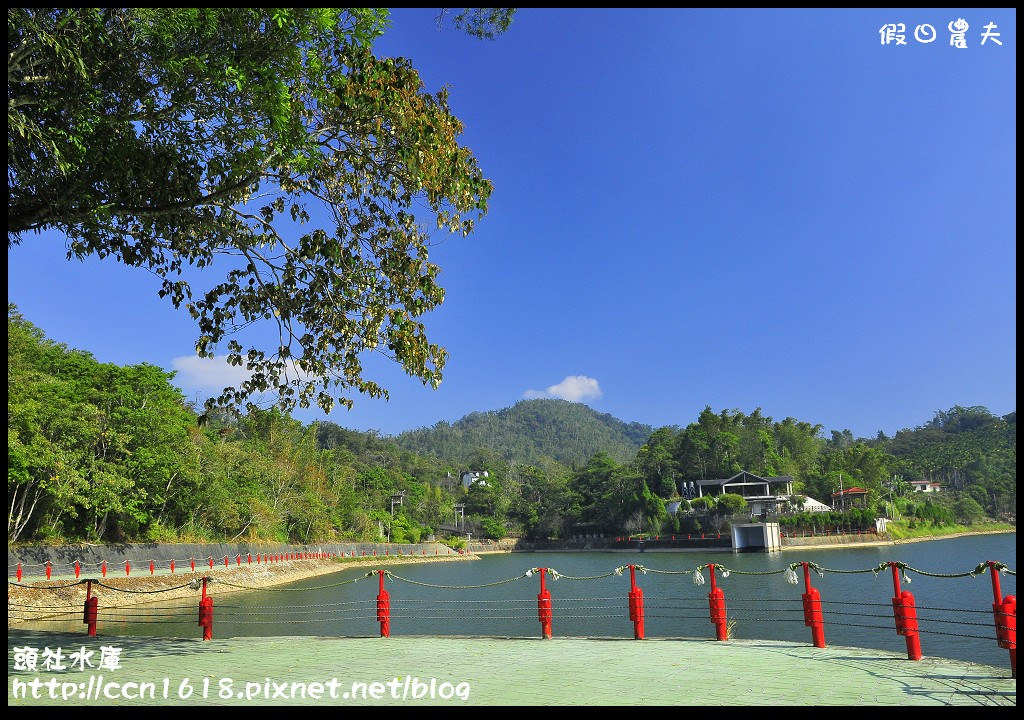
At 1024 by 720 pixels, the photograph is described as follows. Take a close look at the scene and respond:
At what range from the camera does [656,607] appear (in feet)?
57.7

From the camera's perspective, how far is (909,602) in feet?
22.4

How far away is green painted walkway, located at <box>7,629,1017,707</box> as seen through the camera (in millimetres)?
5641

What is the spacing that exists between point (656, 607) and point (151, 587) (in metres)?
17.9

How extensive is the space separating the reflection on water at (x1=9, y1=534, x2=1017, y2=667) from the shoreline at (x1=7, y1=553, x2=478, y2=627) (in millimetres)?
655

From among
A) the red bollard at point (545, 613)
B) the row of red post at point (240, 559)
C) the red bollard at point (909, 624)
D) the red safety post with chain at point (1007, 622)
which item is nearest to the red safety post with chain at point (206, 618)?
the red bollard at point (545, 613)

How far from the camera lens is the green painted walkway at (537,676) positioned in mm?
5641

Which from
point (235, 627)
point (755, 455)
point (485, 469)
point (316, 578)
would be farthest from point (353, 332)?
point (485, 469)

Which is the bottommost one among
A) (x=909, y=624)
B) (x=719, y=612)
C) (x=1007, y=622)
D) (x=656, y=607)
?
(x=656, y=607)

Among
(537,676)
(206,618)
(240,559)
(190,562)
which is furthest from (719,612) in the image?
(240,559)

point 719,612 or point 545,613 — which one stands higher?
point 719,612

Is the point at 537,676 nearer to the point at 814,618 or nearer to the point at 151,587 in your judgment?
the point at 814,618

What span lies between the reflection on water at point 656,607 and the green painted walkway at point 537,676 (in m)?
0.53

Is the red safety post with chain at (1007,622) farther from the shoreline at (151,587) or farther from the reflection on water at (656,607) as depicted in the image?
the shoreline at (151,587)

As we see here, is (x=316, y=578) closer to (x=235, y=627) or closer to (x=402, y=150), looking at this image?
(x=235, y=627)
